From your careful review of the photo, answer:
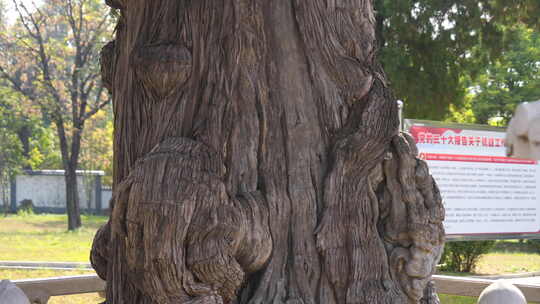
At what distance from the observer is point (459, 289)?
6.58 metres

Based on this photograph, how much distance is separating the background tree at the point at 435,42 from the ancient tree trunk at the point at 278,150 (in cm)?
782

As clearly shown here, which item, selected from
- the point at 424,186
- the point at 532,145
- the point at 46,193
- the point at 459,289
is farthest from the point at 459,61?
the point at 46,193

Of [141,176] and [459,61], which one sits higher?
[459,61]

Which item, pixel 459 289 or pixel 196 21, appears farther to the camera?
pixel 459 289

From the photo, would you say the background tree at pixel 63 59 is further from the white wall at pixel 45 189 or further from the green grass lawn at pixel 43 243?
the white wall at pixel 45 189

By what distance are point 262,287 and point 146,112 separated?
3.81 ft

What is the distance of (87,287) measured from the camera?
262 inches

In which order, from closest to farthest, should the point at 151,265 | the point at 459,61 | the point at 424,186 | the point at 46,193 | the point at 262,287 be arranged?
the point at 151,265 → the point at 262,287 → the point at 424,186 → the point at 459,61 → the point at 46,193

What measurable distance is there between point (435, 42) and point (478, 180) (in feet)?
13.0

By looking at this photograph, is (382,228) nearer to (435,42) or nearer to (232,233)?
(232,233)

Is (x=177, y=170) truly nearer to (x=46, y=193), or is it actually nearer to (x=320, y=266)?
(x=320, y=266)

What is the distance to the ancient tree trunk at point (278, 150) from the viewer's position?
384cm

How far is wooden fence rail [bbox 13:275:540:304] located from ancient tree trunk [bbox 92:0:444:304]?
2.31m

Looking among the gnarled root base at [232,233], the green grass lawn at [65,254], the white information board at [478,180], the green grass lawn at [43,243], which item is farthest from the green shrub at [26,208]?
the gnarled root base at [232,233]
